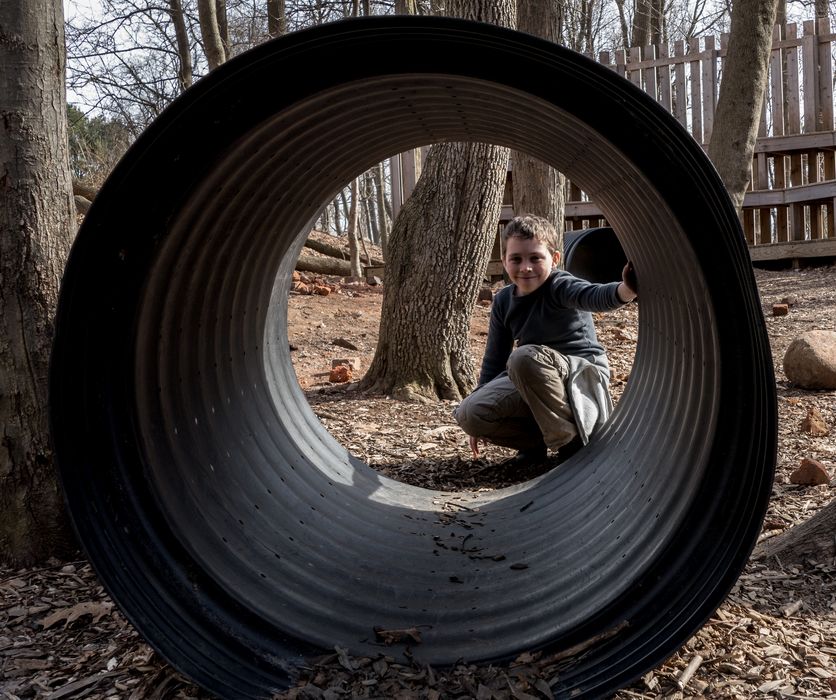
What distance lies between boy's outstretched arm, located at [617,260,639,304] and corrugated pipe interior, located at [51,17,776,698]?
0.71ft

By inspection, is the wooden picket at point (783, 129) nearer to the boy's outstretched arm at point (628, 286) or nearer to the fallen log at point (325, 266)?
the fallen log at point (325, 266)

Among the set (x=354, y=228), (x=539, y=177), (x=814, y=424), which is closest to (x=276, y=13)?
(x=354, y=228)

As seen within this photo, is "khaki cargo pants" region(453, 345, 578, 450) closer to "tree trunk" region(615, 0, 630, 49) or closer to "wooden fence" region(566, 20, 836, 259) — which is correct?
"wooden fence" region(566, 20, 836, 259)

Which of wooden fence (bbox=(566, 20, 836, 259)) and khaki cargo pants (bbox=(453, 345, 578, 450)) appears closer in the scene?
khaki cargo pants (bbox=(453, 345, 578, 450))

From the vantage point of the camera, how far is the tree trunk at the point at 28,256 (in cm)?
335

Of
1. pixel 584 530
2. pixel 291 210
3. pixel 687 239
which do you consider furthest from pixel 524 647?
pixel 291 210

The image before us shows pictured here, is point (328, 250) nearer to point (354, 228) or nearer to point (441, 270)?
point (354, 228)

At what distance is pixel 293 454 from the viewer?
398 cm

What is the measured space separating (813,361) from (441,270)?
2.89 meters

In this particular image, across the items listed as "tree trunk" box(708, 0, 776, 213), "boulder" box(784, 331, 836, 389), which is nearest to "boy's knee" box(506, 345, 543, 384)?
"boulder" box(784, 331, 836, 389)

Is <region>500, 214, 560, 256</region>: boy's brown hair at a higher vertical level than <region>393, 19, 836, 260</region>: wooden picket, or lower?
lower

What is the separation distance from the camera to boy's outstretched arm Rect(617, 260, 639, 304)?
4016 mm

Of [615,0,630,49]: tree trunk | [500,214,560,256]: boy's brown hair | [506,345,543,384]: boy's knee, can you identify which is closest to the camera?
[506,345,543,384]: boy's knee

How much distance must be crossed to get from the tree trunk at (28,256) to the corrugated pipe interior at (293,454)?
0.67 metres
